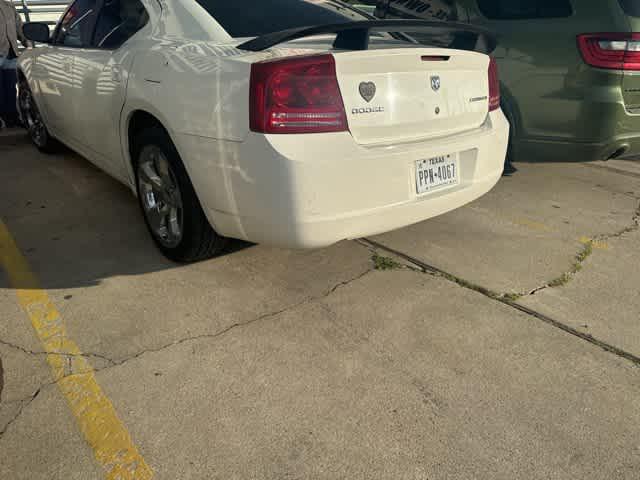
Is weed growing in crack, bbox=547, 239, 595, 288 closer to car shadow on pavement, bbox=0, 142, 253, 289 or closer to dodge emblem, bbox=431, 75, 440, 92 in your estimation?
dodge emblem, bbox=431, 75, 440, 92

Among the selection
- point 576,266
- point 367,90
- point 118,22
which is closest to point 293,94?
point 367,90

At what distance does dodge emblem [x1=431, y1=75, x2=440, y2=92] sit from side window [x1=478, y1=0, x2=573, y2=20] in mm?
2053

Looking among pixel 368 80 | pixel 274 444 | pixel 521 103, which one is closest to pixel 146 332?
pixel 274 444

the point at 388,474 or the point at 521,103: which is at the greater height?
the point at 521,103

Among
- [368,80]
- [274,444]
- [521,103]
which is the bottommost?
[274,444]

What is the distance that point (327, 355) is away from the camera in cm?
243

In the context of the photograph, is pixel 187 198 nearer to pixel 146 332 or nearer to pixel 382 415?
pixel 146 332

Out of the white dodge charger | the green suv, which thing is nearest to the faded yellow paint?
the green suv

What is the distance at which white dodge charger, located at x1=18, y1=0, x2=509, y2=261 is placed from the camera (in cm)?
233

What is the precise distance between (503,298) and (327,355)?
1073 mm

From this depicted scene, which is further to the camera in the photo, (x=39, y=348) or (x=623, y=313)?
(x=623, y=313)

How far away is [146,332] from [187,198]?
728 millimetres

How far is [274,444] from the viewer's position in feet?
6.39

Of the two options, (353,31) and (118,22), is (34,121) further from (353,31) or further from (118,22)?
(353,31)
